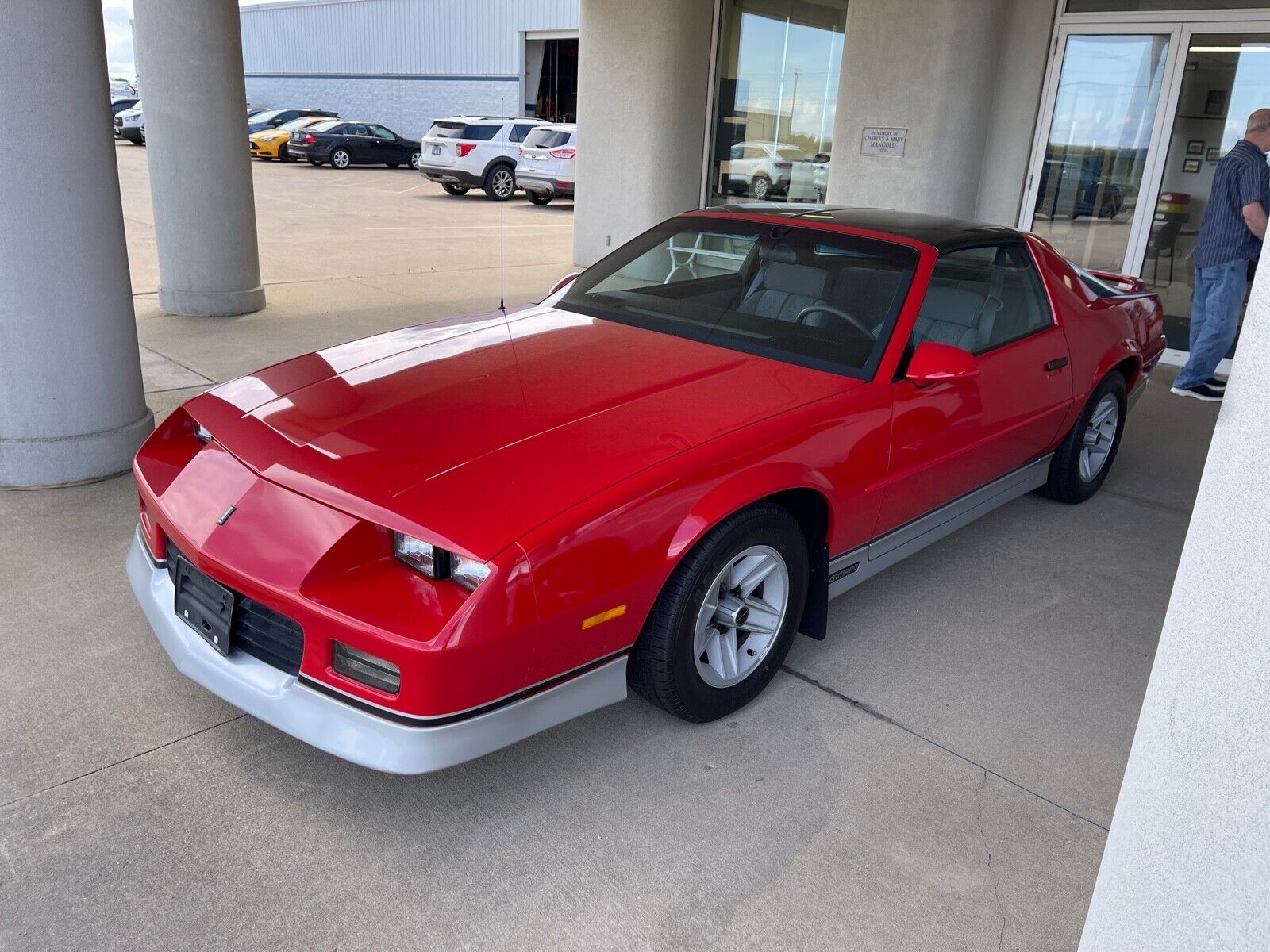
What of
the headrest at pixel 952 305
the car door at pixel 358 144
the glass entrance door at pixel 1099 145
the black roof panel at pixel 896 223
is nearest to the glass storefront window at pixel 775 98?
the glass entrance door at pixel 1099 145

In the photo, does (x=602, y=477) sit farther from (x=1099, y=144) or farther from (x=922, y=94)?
(x=1099, y=144)

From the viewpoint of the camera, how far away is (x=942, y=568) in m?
4.32

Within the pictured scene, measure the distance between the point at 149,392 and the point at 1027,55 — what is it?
7408mm

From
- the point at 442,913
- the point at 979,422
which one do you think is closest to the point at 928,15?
the point at 979,422

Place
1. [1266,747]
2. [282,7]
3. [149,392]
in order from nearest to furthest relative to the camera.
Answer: [1266,747] → [149,392] → [282,7]

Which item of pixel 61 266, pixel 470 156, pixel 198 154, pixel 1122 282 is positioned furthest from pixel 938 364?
pixel 470 156

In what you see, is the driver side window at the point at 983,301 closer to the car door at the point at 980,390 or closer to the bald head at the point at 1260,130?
the car door at the point at 980,390

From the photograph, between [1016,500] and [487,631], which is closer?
[487,631]

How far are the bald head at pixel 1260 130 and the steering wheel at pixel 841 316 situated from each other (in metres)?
4.72

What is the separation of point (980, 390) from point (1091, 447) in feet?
5.14

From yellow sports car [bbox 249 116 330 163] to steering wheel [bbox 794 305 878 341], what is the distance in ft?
86.0

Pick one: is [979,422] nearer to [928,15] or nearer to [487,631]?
[487,631]

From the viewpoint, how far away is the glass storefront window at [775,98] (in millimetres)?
10414

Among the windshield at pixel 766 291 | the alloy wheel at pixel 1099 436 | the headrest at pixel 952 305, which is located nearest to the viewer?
the windshield at pixel 766 291
